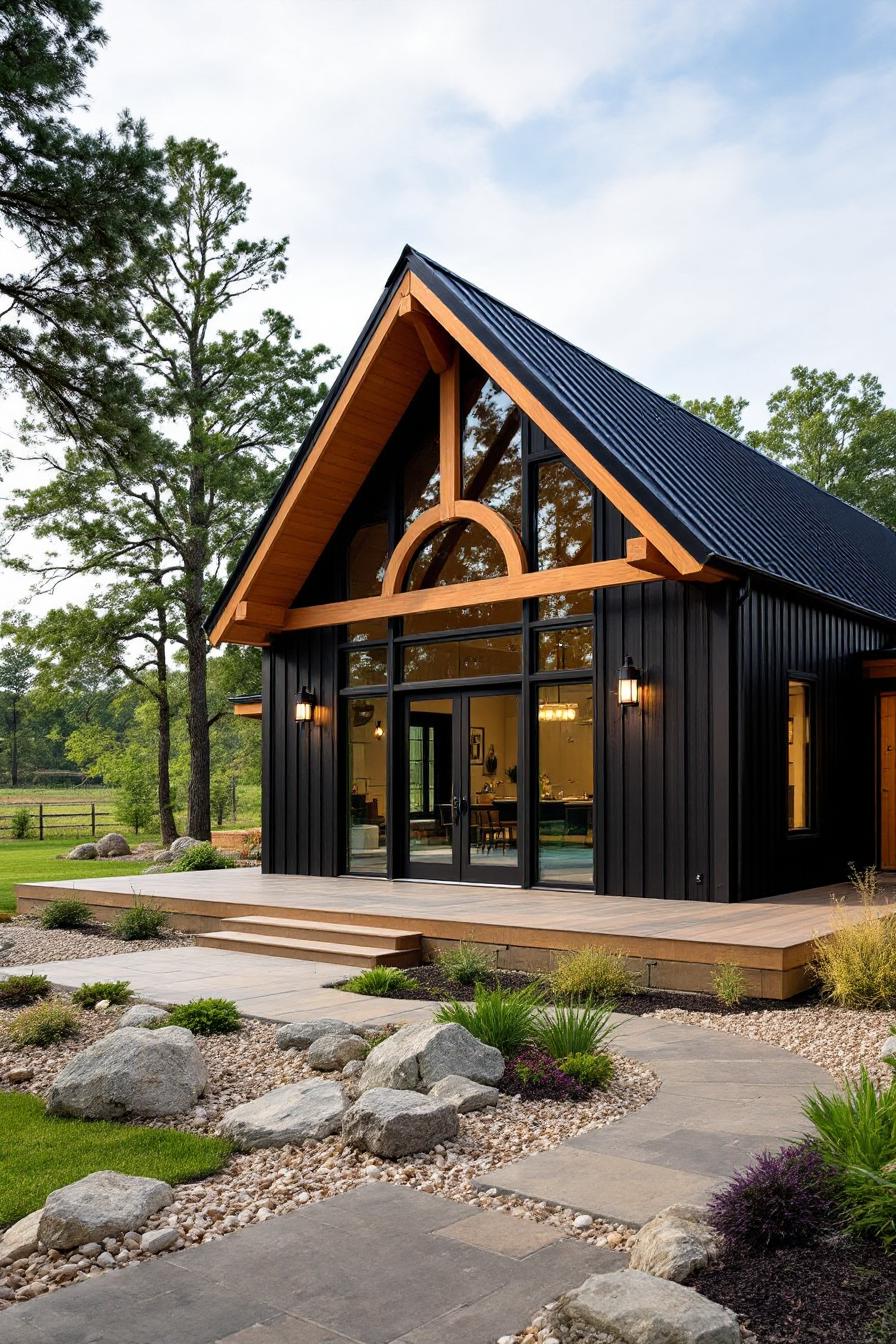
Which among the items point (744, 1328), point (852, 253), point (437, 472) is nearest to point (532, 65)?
point (437, 472)

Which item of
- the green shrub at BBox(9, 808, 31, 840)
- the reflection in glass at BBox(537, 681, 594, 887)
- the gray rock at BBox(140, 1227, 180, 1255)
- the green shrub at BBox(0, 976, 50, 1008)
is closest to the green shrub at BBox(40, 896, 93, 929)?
the green shrub at BBox(0, 976, 50, 1008)

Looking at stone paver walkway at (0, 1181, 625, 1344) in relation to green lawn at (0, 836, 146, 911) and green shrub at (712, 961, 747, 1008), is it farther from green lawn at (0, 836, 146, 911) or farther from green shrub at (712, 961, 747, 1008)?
green lawn at (0, 836, 146, 911)

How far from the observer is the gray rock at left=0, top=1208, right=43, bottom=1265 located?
3279 mm

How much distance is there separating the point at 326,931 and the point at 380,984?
2.00 m

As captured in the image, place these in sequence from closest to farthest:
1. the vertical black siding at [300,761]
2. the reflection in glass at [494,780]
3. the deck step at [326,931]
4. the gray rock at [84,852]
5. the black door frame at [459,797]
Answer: the deck step at [326,931] → the black door frame at [459,797] → the reflection in glass at [494,780] → the vertical black siding at [300,761] → the gray rock at [84,852]

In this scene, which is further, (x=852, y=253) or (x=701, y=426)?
(x=852, y=253)

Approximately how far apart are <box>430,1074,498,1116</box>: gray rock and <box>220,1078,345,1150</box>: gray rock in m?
0.43

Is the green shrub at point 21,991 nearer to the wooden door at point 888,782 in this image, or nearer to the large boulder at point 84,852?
the wooden door at point 888,782

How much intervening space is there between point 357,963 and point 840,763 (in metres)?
6.05

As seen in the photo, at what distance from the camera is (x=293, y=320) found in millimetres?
21609

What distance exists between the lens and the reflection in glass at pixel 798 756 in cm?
1071

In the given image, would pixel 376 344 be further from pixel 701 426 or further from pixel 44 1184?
pixel 44 1184

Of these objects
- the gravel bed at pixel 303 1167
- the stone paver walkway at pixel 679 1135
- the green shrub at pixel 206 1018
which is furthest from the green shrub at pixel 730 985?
the green shrub at pixel 206 1018

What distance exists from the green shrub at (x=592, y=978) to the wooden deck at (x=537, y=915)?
1.16 ft
